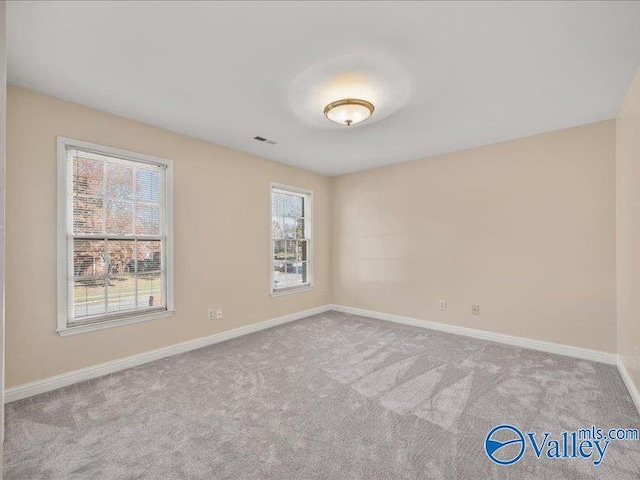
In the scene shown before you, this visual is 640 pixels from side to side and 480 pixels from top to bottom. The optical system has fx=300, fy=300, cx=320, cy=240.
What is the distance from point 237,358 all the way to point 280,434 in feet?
4.73

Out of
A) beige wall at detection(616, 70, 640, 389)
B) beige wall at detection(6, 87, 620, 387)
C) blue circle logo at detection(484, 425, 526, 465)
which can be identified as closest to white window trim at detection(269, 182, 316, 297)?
beige wall at detection(6, 87, 620, 387)

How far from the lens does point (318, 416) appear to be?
220cm

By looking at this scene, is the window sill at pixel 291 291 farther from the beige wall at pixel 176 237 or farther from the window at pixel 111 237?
the window at pixel 111 237

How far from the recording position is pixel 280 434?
1994mm

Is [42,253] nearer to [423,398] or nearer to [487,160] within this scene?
[423,398]

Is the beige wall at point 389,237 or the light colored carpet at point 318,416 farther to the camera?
the beige wall at point 389,237

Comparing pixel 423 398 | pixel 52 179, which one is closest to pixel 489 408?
pixel 423 398

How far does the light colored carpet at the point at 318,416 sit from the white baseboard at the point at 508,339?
0.14m

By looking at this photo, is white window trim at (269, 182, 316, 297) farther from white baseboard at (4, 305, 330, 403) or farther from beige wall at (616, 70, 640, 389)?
beige wall at (616, 70, 640, 389)

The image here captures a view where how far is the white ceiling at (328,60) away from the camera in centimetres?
169

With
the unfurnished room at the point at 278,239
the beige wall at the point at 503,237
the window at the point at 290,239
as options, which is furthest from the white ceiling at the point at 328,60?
the window at the point at 290,239

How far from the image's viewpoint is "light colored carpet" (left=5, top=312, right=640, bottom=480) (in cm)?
171

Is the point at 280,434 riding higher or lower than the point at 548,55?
lower

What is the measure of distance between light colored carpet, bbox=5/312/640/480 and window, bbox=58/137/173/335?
0.65 meters
